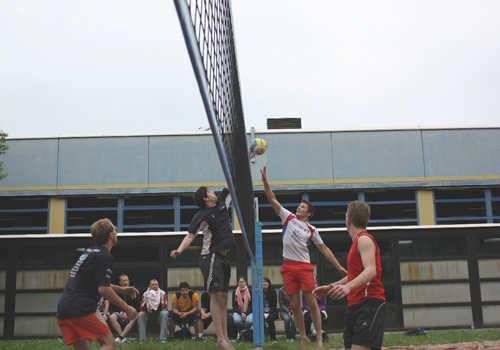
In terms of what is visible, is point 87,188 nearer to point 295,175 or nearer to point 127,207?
point 127,207

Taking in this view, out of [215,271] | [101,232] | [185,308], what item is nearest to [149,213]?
[185,308]

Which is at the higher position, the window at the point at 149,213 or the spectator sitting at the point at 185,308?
the window at the point at 149,213

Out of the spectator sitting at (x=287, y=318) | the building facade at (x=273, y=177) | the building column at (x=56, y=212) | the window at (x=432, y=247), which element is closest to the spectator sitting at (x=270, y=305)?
Result: the spectator sitting at (x=287, y=318)

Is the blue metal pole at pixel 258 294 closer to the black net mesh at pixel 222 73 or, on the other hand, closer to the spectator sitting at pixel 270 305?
the black net mesh at pixel 222 73

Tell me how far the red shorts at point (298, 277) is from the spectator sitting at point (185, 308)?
3990 mm

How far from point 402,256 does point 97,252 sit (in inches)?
327

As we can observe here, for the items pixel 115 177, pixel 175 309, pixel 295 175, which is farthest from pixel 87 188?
pixel 175 309

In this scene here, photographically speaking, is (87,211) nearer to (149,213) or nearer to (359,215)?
(149,213)

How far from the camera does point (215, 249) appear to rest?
18.5ft

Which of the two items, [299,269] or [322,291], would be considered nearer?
[322,291]

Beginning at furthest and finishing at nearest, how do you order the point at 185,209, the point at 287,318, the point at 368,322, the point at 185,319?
the point at 185,209 → the point at 185,319 → the point at 287,318 → the point at 368,322

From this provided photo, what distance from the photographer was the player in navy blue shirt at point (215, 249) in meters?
5.45

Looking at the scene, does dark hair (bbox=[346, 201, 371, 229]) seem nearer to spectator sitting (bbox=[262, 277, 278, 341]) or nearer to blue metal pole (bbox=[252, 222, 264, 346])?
blue metal pole (bbox=[252, 222, 264, 346])

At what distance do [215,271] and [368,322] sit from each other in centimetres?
202
